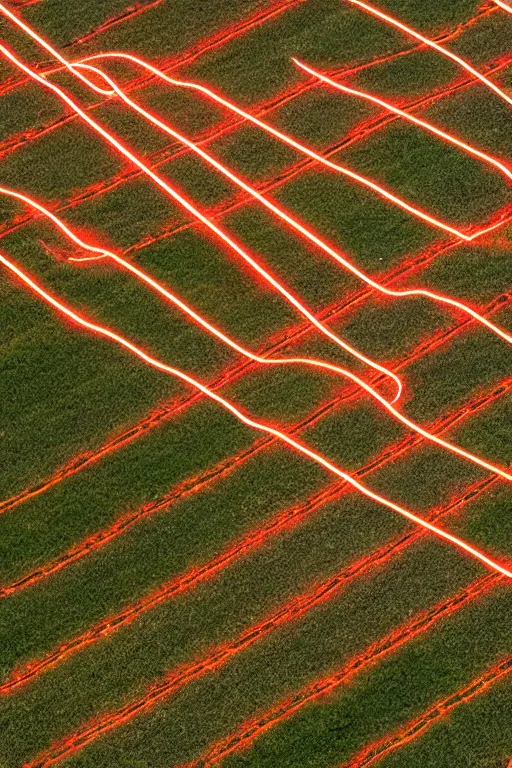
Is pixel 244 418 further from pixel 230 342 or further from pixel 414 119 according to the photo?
pixel 414 119

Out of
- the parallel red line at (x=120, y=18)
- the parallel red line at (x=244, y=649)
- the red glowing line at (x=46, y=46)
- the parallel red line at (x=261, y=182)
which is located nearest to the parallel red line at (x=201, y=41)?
the parallel red line at (x=120, y=18)

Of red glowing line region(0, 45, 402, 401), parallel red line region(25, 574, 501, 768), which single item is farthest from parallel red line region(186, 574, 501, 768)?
red glowing line region(0, 45, 402, 401)

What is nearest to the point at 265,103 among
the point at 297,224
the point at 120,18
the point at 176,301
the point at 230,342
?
the point at 297,224

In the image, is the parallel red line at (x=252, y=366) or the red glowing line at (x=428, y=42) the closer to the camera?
the parallel red line at (x=252, y=366)

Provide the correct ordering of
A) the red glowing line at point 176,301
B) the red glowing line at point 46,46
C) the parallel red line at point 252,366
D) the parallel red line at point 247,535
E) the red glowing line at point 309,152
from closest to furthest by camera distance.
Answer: the parallel red line at point 247,535
the parallel red line at point 252,366
the red glowing line at point 176,301
the red glowing line at point 309,152
the red glowing line at point 46,46

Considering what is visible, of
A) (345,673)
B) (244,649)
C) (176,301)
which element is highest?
(176,301)

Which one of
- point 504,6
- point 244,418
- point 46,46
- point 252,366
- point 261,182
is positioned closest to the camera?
point 244,418

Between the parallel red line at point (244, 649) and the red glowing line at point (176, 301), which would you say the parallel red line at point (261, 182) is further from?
the parallel red line at point (244, 649)

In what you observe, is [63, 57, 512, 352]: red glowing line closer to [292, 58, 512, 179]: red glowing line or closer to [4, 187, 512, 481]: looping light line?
[292, 58, 512, 179]: red glowing line
